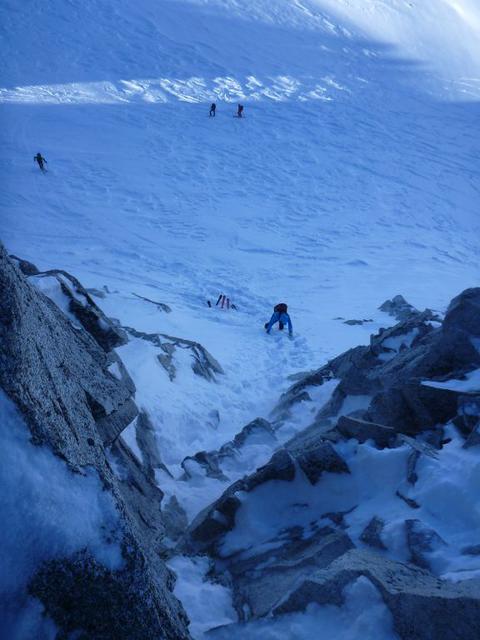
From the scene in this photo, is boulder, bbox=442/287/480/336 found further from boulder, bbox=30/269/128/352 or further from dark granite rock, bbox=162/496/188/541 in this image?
boulder, bbox=30/269/128/352

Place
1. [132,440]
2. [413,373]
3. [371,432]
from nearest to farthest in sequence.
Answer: [371,432], [132,440], [413,373]

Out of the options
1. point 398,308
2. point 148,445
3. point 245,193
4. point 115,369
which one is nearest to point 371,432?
point 148,445

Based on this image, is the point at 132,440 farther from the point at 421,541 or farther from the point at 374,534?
the point at 421,541

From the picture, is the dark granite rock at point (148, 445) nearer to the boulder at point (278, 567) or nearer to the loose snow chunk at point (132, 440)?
the loose snow chunk at point (132, 440)

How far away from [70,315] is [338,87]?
36.8 m

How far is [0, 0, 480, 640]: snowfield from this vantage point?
761 cm

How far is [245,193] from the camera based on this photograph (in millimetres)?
25969

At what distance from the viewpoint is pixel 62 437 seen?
2.99 m

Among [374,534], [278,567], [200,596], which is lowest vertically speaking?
[200,596]

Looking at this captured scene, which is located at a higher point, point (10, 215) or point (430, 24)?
point (430, 24)

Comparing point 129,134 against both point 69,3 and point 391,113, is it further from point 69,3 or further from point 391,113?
point 69,3

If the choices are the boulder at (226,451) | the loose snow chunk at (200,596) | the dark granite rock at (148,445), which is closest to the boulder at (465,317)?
the boulder at (226,451)

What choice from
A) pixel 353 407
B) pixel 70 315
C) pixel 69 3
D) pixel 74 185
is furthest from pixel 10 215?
pixel 69 3

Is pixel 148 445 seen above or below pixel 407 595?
below
